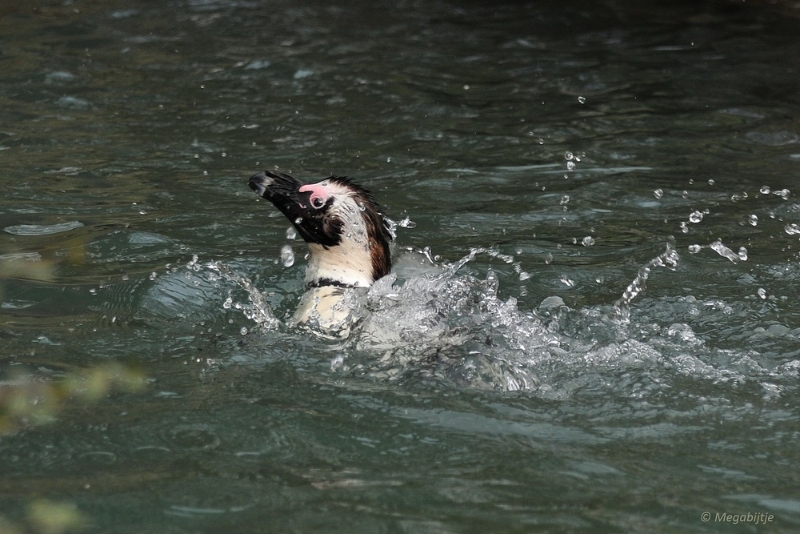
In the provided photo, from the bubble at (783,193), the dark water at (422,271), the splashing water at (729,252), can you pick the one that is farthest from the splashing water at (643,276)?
the bubble at (783,193)

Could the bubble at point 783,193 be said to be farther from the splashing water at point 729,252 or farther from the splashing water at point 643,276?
the splashing water at point 643,276

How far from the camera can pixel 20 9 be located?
1305 cm

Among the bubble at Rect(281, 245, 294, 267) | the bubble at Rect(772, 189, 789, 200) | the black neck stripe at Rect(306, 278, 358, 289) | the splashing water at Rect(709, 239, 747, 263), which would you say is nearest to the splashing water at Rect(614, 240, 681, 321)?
the splashing water at Rect(709, 239, 747, 263)

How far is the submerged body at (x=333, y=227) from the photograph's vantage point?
19.1 feet

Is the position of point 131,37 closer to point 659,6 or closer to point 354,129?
point 354,129

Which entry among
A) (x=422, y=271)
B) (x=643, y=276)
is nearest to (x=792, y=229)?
(x=643, y=276)

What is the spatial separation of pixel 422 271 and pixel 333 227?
0.70 meters

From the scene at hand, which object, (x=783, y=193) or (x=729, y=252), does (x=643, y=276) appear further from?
(x=783, y=193)

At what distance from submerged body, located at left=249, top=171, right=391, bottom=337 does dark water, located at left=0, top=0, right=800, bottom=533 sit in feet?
1.00

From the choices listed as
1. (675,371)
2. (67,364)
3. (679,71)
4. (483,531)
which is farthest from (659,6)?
(483,531)

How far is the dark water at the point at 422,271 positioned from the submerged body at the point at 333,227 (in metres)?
0.31

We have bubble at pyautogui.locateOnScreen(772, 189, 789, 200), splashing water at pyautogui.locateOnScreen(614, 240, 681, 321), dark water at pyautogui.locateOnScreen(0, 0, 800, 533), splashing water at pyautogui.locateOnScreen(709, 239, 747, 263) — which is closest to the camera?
dark water at pyautogui.locateOnScreen(0, 0, 800, 533)

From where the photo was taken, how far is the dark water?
12.5 ft

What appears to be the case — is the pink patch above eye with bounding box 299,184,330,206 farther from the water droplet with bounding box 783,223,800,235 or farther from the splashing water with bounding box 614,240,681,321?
the water droplet with bounding box 783,223,800,235
